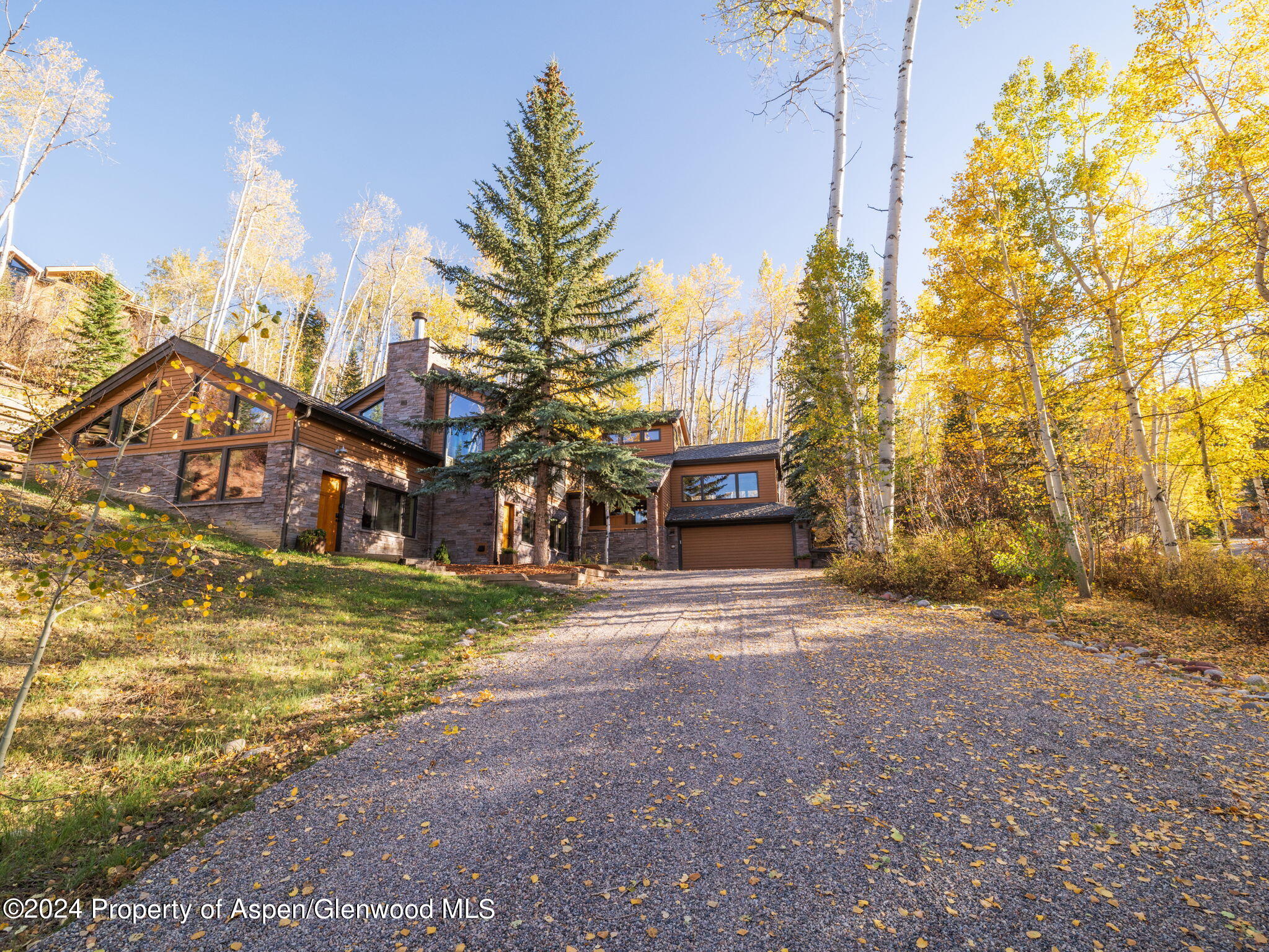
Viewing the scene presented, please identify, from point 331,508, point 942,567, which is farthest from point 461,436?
point 942,567

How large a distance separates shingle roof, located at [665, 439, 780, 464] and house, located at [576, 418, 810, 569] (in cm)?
4

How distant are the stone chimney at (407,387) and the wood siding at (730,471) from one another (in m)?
11.0

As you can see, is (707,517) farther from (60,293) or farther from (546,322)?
(60,293)

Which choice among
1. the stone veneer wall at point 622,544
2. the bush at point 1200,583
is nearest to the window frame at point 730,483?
the stone veneer wall at point 622,544

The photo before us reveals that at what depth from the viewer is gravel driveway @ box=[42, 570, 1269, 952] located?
2006mm

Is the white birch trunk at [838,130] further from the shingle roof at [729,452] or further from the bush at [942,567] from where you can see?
the shingle roof at [729,452]

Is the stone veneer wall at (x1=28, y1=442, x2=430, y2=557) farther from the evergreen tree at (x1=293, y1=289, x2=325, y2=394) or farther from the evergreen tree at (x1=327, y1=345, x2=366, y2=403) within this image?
the evergreen tree at (x1=293, y1=289, x2=325, y2=394)

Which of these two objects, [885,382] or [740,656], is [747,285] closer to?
[885,382]

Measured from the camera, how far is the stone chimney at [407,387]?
53.2ft

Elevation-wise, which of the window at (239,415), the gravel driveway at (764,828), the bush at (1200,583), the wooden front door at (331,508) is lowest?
the gravel driveway at (764,828)

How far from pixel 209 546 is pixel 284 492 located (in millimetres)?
2638

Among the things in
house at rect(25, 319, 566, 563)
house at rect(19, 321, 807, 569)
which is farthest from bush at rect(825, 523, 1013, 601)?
house at rect(25, 319, 566, 563)

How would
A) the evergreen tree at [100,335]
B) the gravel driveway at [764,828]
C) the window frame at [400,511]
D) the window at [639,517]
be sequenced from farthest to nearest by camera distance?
1. the window at [639,517]
2. the evergreen tree at [100,335]
3. the window frame at [400,511]
4. the gravel driveway at [764,828]

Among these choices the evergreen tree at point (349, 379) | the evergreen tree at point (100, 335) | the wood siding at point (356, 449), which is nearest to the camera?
the wood siding at point (356, 449)
